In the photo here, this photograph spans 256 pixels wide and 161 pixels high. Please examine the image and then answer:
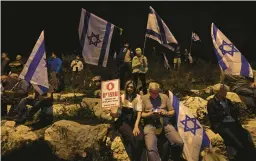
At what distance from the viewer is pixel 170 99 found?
24.6ft

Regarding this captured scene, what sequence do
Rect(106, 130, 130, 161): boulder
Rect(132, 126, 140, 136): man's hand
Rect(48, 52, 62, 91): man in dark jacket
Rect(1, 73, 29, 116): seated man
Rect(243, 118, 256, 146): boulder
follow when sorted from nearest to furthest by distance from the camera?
1. Rect(132, 126, 140, 136): man's hand
2. Rect(106, 130, 130, 161): boulder
3. Rect(243, 118, 256, 146): boulder
4. Rect(1, 73, 29, 116): seated man
5. Rect(48, 52, 62, 91): man in dark jacket

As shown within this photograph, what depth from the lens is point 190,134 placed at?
7.28m

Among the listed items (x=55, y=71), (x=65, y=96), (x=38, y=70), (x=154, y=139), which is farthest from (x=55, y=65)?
(x=154, y=139)

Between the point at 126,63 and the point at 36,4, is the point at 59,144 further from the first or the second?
the point at 36,4

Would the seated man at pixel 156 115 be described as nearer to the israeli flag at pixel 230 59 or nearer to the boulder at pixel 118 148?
the boulder at pixel 118 148

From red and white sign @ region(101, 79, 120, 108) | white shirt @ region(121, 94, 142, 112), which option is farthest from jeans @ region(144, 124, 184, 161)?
red and white sign @ region(101, 79, 120, 108)

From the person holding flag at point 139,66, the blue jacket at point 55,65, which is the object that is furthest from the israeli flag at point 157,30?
the blue jacket at point 55,65

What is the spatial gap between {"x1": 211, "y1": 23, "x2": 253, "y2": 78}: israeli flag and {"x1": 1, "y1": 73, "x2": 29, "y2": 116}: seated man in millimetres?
4347

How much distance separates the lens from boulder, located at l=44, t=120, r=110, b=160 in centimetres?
779

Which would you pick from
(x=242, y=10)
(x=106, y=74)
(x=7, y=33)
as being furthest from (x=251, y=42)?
(x=7, y=33)

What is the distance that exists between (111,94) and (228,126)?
7.57 ft

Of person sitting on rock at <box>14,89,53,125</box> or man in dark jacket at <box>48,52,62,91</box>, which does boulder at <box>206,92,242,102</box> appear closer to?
person sitting on rock at <box>14,89,53,125</box>

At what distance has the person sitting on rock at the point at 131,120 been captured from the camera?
710 cm

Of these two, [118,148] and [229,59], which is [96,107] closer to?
[118,148]
